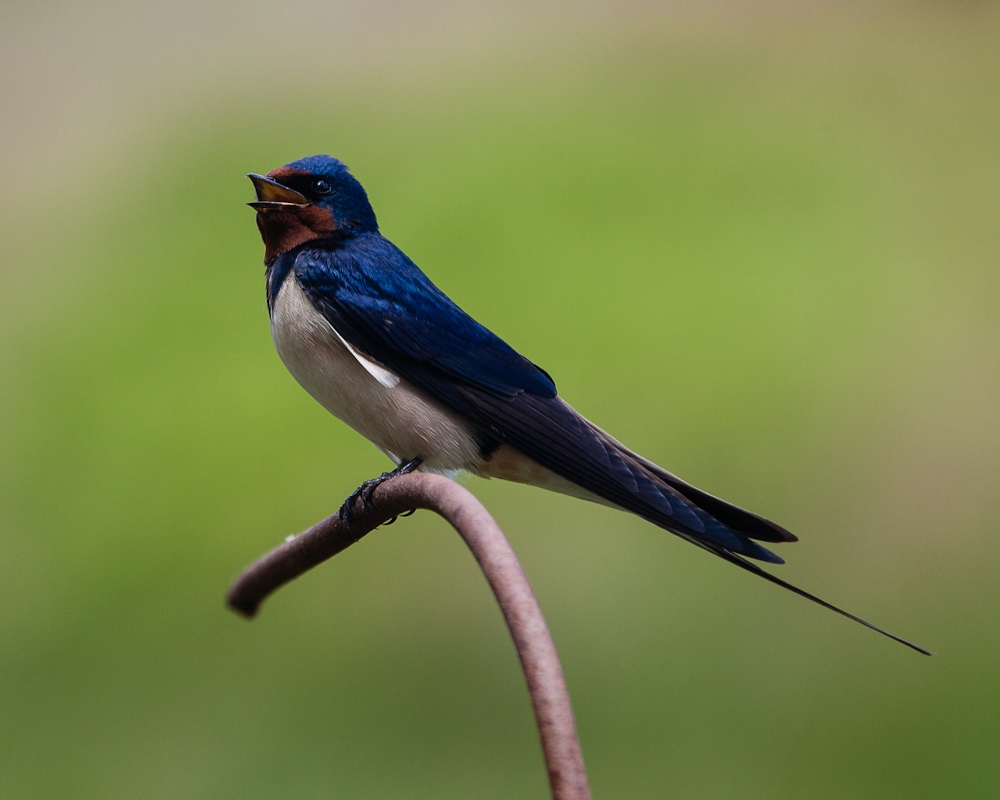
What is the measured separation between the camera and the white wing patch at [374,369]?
1171 millimetres

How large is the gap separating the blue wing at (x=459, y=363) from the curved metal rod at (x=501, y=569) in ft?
0.62

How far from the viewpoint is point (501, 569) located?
74 centimetres

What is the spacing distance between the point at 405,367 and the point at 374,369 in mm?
41

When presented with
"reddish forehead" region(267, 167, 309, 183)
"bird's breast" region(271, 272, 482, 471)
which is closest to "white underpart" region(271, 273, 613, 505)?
"bird's breast" region(271, 272, 482, 471)

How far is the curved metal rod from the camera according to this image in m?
0.66

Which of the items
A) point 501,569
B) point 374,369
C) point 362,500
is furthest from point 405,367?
point 501,569

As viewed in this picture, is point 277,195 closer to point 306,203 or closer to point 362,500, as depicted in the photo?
point 306,203

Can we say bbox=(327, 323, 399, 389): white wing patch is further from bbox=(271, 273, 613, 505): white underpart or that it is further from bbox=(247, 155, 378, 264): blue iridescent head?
bbox=(247, 155, 378, 264): blue iridescent head

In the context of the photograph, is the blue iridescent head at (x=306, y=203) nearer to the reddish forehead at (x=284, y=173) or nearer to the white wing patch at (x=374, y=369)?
the reddish forehead at (x=284, y=173)

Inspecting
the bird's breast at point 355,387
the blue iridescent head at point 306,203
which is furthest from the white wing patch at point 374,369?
the blue iridescent head at point 306,203

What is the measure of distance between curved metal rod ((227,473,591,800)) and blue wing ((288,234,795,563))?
188mm

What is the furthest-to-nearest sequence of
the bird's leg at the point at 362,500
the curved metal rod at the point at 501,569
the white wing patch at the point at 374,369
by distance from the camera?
the white wing patch at the point at 374,369 → the bird's leg at the point at 362,500 → the curved metal rod at the point at 501,569

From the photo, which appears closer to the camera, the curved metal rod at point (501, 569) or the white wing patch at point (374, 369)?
the curved metal rod at point (501, 569)

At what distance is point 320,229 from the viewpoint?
1.26 metres
